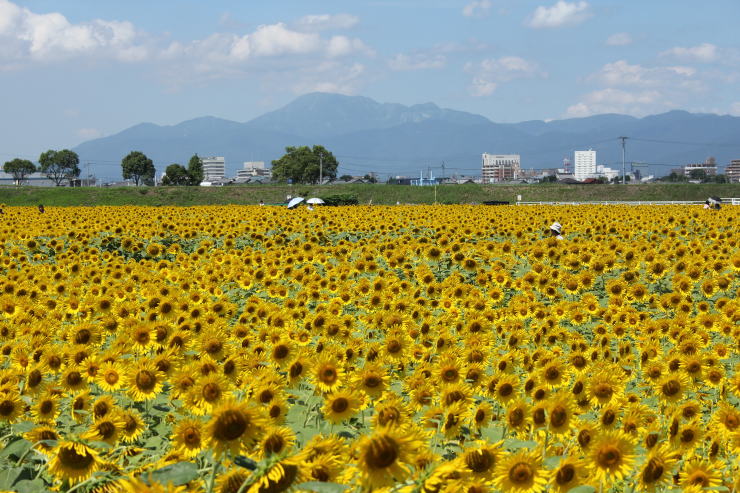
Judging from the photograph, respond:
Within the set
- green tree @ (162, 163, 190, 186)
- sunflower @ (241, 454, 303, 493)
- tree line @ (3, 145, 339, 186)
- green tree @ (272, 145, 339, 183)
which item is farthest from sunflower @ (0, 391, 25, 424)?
green tree @ (272, 145, 339, 183)

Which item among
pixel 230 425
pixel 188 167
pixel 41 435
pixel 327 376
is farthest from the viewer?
pixel 188 167

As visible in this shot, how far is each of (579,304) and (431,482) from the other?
278 inches

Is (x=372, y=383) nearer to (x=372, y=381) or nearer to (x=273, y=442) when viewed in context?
(x=372, y=381)

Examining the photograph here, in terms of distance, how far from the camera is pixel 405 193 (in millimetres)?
97875

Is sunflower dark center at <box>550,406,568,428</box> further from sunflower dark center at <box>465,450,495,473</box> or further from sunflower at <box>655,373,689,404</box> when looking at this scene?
sunflower at <box>655,373,689,404</box>

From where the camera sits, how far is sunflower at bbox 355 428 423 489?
2.46 m

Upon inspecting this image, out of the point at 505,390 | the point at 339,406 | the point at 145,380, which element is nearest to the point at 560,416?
the point at 505,390

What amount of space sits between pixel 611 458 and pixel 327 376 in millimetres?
1834

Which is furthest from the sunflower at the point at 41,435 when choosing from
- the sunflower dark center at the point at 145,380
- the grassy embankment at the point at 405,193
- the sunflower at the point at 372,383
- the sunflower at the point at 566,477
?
the grassy embankment at the point at 405,193

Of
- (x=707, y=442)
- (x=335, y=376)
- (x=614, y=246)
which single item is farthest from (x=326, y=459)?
(x=614, y=246)

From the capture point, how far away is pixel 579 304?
902 centimetres

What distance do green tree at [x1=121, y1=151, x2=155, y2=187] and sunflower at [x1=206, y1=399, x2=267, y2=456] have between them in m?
172

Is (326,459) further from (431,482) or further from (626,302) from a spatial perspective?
(626,302)

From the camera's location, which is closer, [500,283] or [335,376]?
[335,376]
